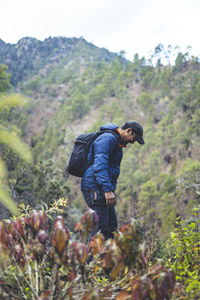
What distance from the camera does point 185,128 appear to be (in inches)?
1586

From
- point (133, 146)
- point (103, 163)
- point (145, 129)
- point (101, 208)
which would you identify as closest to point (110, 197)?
point (101, 208)

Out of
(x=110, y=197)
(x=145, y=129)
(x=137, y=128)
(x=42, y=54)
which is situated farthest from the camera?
(x=42, y=54)

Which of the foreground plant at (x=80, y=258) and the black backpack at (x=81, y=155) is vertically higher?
the black backpack at (x=81, y=155)

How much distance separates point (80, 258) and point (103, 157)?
1487 mm

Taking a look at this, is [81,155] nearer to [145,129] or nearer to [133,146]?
[133,146]

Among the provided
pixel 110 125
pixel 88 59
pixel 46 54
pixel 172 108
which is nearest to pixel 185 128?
pixel 172 108

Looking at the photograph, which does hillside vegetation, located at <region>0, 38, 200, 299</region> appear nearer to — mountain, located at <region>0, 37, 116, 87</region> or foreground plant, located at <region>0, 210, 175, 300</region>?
foreground plant, located at <region>0, 210, 175, 300</region>

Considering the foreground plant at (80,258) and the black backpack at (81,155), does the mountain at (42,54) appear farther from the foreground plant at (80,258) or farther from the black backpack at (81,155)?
the foreground plant at (80,258)

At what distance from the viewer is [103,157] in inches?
99.6

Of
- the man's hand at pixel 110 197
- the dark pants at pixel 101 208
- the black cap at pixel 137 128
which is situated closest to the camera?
the man's hand at pixel 110 197

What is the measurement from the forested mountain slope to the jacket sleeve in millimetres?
6108

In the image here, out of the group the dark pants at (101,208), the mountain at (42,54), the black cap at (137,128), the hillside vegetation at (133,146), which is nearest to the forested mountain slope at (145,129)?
the hillside vegetation at (133,146)

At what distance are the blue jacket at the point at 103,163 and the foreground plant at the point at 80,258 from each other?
3.89 ft

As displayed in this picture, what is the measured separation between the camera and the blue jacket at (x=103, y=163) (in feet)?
8.18
